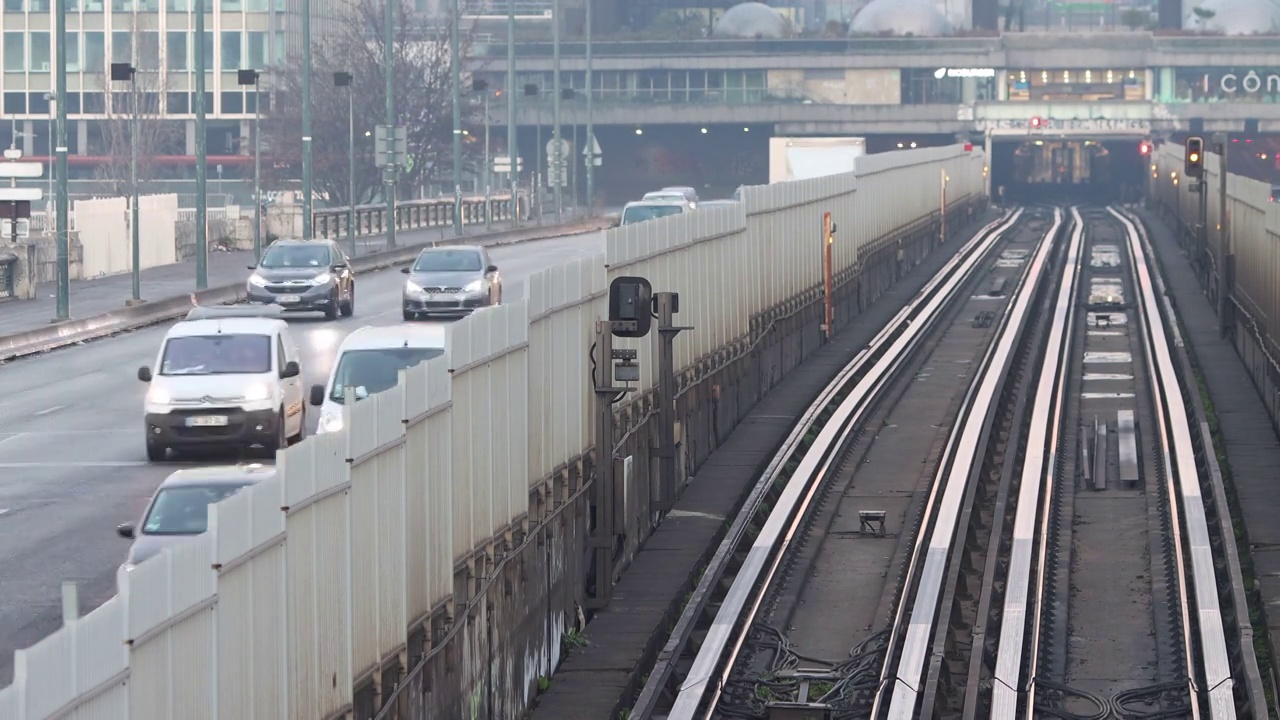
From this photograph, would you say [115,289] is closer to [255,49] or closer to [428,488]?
[428,488]

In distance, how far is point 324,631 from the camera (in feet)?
38.3

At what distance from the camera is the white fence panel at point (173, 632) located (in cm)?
848

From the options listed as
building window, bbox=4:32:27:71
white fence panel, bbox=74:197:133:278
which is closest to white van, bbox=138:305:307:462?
white fence panel, bbox=74:197:133:278

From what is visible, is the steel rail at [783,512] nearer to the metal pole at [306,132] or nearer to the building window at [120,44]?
the metal pole at [306,132]

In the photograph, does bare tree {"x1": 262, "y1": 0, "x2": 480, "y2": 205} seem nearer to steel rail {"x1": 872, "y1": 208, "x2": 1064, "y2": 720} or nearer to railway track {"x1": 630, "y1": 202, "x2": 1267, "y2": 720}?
steel rail {"x1": 872, "y1": 208, "x2": 1064, "y2": 720}

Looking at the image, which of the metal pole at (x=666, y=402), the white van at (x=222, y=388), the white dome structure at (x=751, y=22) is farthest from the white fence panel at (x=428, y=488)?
the white dome structure at (x=751, y=22)

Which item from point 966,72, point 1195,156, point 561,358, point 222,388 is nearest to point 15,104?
point 966,72

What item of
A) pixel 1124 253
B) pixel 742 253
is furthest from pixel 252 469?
pixel 1124 253

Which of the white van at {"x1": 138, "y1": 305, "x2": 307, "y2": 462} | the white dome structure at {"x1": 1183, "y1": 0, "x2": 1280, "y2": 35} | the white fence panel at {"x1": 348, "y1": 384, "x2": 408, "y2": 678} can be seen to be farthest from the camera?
the white dome structure at {"x1": 1183, "y1": 0, "x2": 1280, "y2": 35}

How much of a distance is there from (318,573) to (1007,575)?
1123cm

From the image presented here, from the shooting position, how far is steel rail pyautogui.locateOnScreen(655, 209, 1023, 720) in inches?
679

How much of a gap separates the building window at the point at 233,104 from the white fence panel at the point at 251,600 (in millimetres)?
126694

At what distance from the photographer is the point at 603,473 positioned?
20.7 metres

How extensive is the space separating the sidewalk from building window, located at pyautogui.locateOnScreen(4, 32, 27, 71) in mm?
67118
